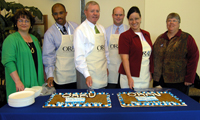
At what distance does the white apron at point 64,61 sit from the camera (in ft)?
6.89

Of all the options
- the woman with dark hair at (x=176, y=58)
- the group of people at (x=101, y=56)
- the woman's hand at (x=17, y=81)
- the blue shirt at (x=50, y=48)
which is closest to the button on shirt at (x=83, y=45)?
the group of people at (x=101, y=56)

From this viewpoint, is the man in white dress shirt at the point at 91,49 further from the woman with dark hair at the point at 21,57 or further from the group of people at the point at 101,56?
the woman with dark hair at the point at 21,57

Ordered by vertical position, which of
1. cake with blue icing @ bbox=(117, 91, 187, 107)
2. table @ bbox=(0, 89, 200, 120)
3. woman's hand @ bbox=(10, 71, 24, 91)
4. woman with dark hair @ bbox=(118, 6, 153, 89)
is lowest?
table @ bbox=(0, 89, 200, 120)

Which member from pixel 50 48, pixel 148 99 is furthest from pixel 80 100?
pixel 50 48

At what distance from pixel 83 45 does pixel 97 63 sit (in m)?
0.27

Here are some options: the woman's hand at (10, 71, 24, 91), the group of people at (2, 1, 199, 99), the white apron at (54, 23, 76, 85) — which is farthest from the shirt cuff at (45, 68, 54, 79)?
the woman's hand at (10, 71, 24, 91)

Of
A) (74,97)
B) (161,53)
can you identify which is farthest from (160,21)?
(74,97)

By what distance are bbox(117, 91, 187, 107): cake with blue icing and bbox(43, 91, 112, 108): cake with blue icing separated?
133mm

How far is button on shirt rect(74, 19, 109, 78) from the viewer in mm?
1686

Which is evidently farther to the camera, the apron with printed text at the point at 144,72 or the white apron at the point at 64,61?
the white apron at the point at 64,61

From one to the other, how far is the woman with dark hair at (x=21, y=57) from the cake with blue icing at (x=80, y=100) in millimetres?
513

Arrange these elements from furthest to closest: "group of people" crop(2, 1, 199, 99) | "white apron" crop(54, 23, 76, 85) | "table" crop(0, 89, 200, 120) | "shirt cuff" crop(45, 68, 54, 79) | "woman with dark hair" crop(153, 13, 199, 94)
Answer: "white apron" crop(54, 23, 76, 85), "shirt cuff" crop(45, 68, 54, 79), "woman with dark hair" crop(153, 13, 199, 94), "group of people" crop(2, 1, 199, 99), "table" crop(0, 89, 200, 120)

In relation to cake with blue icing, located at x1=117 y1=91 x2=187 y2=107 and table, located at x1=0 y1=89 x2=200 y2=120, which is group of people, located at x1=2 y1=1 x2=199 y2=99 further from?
table, located at x1=0 y1=89 x2=200 y2=120

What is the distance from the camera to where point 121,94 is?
138cm
